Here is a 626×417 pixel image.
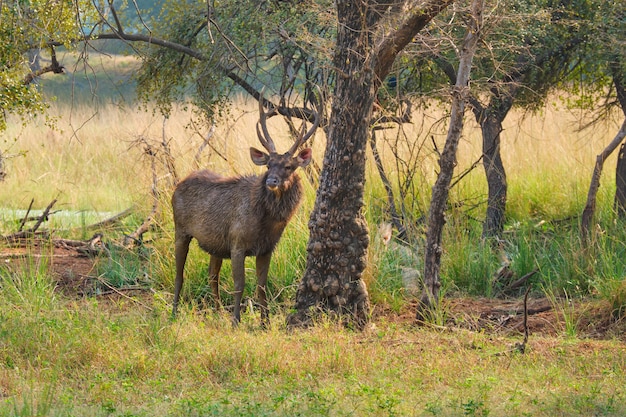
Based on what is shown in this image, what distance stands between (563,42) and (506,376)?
5.62 metres

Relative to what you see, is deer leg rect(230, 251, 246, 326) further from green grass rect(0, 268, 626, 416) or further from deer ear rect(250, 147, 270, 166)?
deer ear rect(250, 147, 270, 166)

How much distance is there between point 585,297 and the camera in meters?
8.91

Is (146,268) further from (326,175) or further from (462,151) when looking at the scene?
(462,151)

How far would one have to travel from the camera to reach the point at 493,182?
11.4 meters

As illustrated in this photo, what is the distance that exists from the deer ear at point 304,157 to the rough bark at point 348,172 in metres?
0.30

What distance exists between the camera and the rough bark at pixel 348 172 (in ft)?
24.5

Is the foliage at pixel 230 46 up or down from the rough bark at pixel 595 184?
up

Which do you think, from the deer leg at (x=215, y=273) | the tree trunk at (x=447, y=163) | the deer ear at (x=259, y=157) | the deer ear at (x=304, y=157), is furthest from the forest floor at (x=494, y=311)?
the deer ear at (x=259, y=157)

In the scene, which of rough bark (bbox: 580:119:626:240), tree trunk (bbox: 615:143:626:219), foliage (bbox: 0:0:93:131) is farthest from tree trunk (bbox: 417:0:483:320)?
tree trunk (bbox: 615:143:626:219)

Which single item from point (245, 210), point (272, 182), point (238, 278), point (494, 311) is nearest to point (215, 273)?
point (238, 278)

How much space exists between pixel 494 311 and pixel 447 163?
1631 mm

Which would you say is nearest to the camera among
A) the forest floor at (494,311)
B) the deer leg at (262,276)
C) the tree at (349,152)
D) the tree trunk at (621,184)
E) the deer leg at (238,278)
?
the tree at (349,152)

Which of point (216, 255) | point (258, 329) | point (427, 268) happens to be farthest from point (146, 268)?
point (427, 268)

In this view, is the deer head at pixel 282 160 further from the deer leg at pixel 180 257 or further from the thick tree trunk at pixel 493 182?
the thick tree trunk at pixel 493 182
